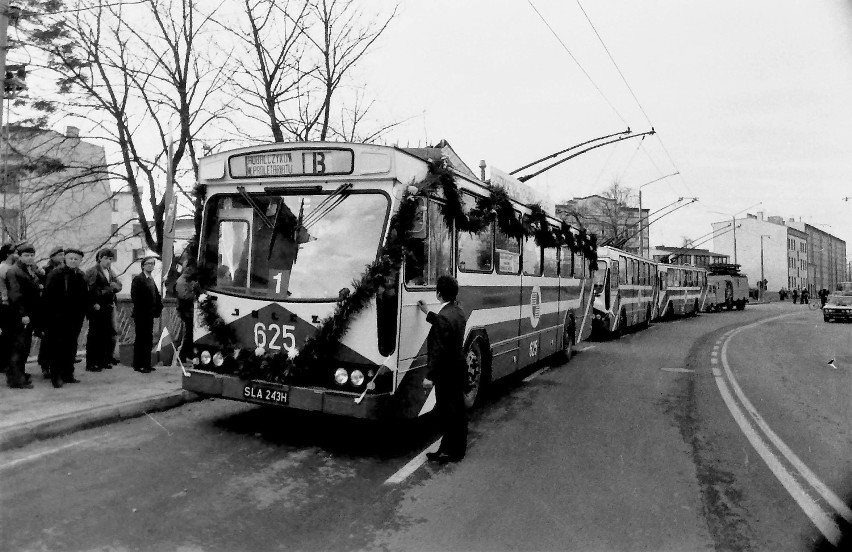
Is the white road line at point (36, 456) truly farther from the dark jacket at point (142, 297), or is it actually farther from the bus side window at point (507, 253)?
the bus side window at point (507, 253)

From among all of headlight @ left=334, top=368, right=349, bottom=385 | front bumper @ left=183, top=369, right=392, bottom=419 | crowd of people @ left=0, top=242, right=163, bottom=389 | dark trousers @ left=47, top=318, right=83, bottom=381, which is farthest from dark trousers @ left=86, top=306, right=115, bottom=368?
headlight @ left=334, top=368, right=349, bottom=385

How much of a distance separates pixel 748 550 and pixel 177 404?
675 cm

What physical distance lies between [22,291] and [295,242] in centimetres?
427

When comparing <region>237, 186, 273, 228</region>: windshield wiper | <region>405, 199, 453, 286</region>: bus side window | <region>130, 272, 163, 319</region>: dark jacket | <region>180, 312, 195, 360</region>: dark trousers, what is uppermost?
<region>237, 186, 273, 228</region>: windshield wiper

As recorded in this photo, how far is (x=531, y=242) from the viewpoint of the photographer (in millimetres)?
10789

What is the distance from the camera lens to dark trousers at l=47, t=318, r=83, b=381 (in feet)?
27.2

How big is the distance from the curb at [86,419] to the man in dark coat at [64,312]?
157 centimetres

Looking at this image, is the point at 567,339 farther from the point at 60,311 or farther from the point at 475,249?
the point at 60,311

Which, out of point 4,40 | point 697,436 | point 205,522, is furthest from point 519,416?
point 4,40

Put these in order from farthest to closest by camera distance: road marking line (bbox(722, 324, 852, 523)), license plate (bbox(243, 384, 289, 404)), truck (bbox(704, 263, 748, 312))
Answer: truck (bbox(704, 263, 748, 312))
license plate (bbox(243, 384, 289, 404))
road marking line (bbox(722, 324, 852, 523))

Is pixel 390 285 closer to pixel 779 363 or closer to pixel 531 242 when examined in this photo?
pixel 531 242

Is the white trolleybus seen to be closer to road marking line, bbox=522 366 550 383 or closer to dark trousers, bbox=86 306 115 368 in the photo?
dark trousers, bbox=86 306 115 368

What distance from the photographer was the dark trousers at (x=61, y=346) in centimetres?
830

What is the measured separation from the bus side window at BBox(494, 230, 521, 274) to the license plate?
404 cm
